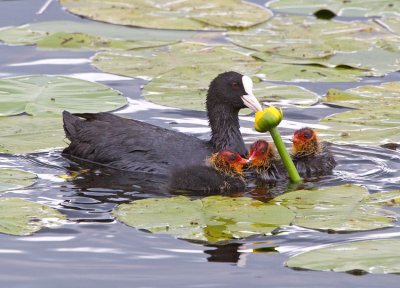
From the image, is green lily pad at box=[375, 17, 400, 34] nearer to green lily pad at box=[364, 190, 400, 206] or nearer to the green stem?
the green stem

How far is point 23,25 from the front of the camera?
13.1 metres

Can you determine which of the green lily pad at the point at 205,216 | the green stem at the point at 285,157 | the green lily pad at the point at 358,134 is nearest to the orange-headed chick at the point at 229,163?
the green stem at the point at 285,157

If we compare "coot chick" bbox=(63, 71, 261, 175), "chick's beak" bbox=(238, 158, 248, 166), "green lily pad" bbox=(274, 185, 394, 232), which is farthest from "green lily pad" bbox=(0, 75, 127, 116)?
"green lily pad" bbox=(274, 185, 394, 232)

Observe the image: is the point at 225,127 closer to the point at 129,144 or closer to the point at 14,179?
the point at 129,144

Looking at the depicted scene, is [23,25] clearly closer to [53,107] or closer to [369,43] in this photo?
[53,107]

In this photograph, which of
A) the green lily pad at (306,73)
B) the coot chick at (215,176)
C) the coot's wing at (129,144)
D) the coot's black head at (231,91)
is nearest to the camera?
the coot chick at (215,176)

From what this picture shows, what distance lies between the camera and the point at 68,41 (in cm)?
1245

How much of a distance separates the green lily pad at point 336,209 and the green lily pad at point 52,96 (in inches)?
108

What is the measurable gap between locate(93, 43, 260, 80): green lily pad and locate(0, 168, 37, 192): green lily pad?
265 cm

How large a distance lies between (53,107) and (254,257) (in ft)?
11.9

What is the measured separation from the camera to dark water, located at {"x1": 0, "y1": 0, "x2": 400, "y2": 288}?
6.75 metres

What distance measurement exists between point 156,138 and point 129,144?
242mm

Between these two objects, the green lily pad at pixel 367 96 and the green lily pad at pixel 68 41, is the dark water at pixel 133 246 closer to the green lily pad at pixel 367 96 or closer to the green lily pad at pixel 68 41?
the green lily pad at pixel 367 96

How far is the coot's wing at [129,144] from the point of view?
9.12 metres
